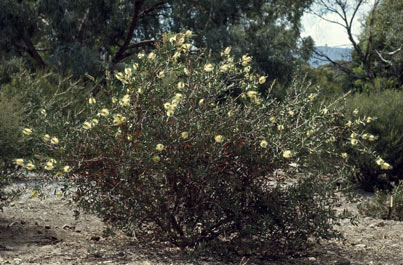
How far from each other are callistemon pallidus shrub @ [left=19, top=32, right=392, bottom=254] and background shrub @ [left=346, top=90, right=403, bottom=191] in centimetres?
412

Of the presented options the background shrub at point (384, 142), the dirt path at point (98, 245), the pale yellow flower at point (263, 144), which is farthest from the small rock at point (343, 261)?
the background shrub at point (384, 142)

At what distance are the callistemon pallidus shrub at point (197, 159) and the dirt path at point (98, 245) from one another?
20cm

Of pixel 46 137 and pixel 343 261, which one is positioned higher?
pixel 46 137

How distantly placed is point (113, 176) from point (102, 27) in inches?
421

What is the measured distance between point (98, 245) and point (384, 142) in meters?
5.26

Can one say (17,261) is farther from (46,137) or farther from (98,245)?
(46,137)

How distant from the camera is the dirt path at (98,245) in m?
3.71

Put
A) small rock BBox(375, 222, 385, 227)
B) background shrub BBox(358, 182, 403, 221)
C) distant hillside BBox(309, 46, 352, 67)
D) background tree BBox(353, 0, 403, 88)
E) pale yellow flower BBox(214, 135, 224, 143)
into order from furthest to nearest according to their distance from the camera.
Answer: distant hillside BBox(309, 46, 352, 67)
background tree BBox(353, 0, 403, 88)
background shrub BBox(358, 182, 403, 221)
small rock BBox(375, 222, 385, 227)
pale yellow flower BBox(214, 135, 224, 143)

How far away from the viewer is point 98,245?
408cm

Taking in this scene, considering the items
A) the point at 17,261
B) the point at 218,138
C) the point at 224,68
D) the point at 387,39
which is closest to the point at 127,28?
the point at 387,39

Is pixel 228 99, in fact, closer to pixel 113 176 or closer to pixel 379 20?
pixel 113 176

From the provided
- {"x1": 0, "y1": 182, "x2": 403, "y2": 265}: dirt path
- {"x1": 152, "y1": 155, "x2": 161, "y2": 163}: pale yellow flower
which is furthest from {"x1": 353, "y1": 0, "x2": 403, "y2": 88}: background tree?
{"x1": 152, "y1": 155, "x2": 161, "y2": 163}: pale yellow flower

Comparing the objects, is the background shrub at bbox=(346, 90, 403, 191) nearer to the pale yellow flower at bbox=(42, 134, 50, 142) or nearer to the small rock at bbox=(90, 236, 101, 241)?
the small rock at bbox=(90, 236, 101, 241)

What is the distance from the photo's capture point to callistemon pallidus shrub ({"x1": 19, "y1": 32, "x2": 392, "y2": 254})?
3.51 meters
